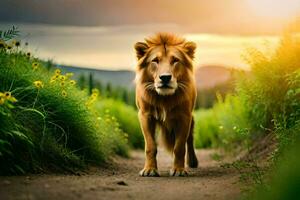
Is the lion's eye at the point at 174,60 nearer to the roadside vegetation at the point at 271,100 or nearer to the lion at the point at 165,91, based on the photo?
the lion at the point at 165,91

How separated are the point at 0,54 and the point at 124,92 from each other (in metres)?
18.4

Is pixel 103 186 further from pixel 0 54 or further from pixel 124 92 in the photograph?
pixel 124 92

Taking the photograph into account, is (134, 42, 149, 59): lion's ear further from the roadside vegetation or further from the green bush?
the green bush

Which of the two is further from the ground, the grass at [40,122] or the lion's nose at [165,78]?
the lion's nose at [165,78]

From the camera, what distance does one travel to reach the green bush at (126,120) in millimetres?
16875

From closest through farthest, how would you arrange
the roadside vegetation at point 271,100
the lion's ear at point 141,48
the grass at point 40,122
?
the grass at point 40,122, the roadside vegetation at point 271,100, the lion's ear at point 141,48

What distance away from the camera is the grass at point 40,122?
23.2ft

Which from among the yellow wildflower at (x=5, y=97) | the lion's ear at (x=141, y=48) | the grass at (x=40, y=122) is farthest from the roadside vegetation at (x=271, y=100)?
the yellow wildflower at (x=5, y=97)

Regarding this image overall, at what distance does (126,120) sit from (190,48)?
8.51m

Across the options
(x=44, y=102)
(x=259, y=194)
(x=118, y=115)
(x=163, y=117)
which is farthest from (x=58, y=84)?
(x=118, y=115)

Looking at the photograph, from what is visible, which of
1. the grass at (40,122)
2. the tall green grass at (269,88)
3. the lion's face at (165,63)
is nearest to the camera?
the grass at (40,122)

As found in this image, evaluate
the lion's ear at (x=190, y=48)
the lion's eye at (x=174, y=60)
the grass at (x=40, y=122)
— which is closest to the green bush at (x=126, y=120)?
the grass at (x=40, y=122)

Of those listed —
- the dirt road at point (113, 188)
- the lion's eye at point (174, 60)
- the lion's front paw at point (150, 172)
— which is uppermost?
the lion's eye at point (174, 60)

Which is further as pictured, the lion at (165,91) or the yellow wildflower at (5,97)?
the lion at (165,91)
